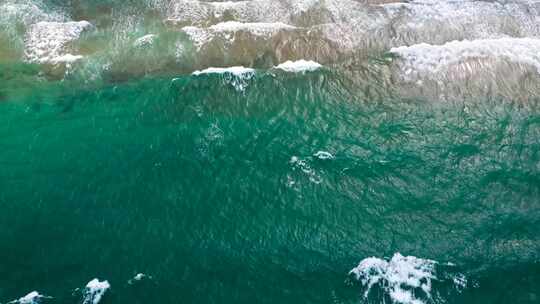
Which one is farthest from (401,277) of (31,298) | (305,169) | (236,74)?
(236,74)

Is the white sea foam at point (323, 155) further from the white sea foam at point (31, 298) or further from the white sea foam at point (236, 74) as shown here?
the white sea foam at point (31, 298)

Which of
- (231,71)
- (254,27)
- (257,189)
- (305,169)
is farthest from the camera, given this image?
(254,27)

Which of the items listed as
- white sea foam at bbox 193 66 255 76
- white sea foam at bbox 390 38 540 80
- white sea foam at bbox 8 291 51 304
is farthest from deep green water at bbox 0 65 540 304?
white sea foam at bbox 390 38 540 80

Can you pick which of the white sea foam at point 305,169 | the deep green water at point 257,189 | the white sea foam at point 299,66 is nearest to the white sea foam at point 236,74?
the deep green water at point 257,189

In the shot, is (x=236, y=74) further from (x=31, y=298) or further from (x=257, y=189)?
(x=31, y=298)

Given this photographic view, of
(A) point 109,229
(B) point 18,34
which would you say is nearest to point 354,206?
(A) point 109,229

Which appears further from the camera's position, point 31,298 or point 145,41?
point 145,41

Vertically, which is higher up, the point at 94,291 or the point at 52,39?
the point at 52,39

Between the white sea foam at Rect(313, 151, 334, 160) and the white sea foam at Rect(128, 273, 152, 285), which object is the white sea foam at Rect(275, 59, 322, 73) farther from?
the white sea foam at Rect(128, 273, 152, 285)
